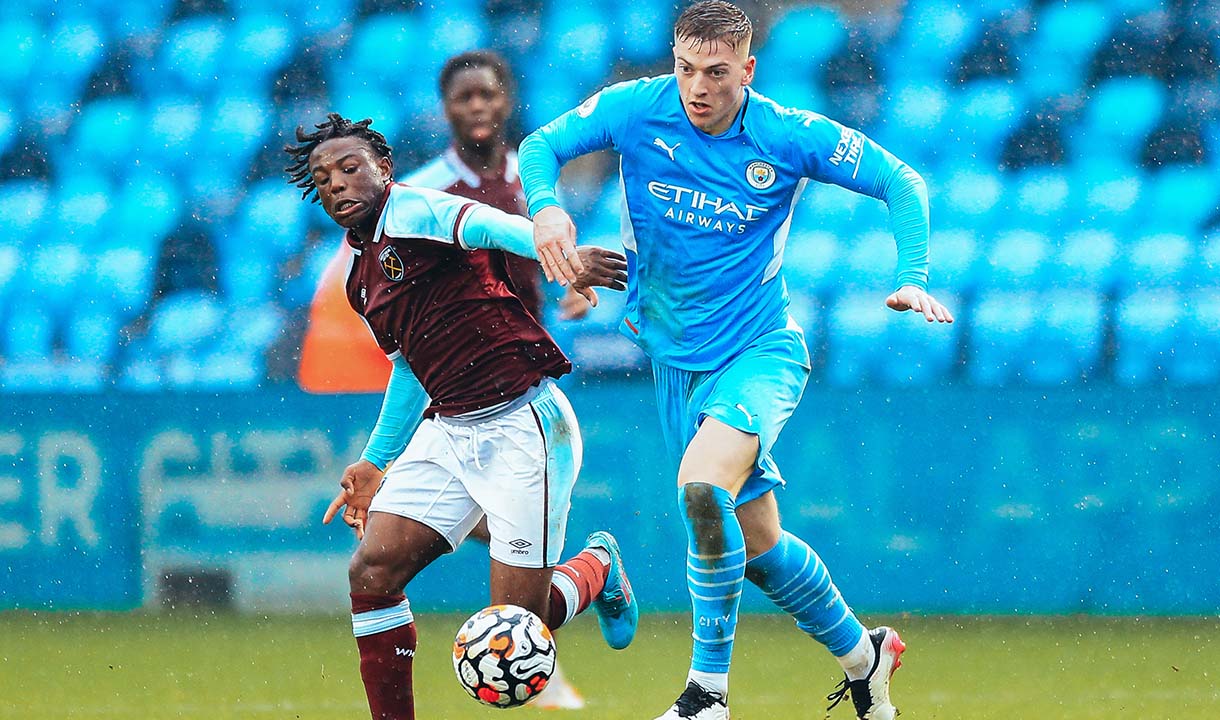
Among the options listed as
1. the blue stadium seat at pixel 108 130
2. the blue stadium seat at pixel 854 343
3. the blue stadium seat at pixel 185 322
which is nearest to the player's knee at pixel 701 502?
the blue stadium seat at pixel 854 343

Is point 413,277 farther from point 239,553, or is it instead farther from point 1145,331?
point 1145,331

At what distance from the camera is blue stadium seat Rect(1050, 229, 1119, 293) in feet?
26.4

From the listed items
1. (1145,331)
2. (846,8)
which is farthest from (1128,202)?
(846,8)

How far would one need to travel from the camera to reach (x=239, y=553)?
7.54 metres

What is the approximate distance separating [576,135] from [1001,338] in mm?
4123

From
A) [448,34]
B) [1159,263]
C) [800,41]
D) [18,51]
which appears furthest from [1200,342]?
[18,51]

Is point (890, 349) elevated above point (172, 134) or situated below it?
below

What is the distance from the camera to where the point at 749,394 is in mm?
4227

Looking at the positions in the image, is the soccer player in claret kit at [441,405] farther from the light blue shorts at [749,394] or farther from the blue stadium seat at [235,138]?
the blue stadium seat at [235,138]

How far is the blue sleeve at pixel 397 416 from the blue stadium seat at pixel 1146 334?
435 cm

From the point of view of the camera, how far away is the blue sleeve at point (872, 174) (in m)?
4.19

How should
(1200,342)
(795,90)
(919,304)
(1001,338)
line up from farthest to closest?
(795,90)
(1001,338)
(1200,342)
(919,304)

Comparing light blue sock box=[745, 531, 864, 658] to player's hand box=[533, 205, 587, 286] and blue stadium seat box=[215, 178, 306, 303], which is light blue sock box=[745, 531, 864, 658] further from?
blue stadium seat box=[215, 178, 306, 303]

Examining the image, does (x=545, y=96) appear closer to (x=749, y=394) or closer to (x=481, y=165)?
(x=481, y=165)
